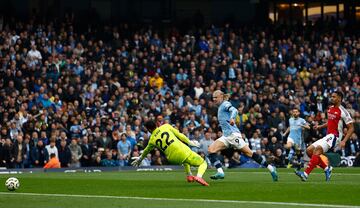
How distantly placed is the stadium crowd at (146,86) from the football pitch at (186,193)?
37.6 feet

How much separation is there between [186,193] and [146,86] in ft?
68.3

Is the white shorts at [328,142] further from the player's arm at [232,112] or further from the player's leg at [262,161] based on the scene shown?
the player's arm at [232,112]

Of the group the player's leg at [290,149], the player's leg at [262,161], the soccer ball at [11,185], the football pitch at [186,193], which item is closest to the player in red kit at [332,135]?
the football pitch at [186,193]

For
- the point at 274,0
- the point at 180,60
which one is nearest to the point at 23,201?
the point at 180,60

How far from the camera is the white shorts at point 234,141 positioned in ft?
73.7

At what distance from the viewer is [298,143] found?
33.5 m

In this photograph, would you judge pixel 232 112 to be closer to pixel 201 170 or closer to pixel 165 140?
pixel 165 140

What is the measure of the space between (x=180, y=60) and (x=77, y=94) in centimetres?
621

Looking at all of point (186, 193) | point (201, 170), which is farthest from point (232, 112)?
point (186, 193)

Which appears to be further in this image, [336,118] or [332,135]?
[336,118]

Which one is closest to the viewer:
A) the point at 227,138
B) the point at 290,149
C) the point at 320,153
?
the point at 320,153

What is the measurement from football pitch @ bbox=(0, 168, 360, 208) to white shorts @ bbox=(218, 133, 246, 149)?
809 mm

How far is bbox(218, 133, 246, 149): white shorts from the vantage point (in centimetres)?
2245

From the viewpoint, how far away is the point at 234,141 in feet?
73.9
